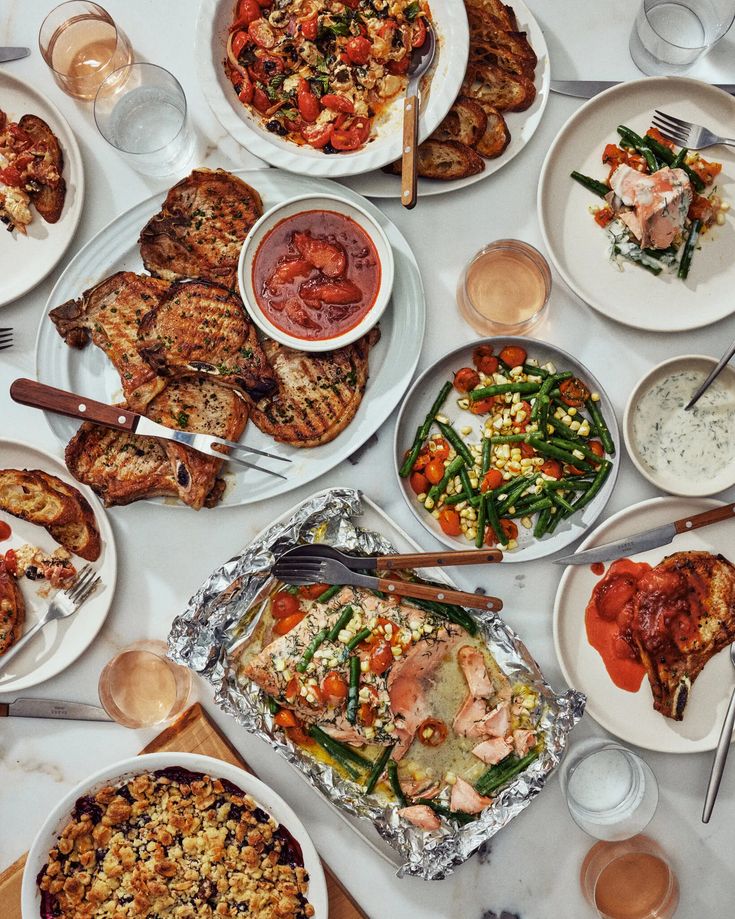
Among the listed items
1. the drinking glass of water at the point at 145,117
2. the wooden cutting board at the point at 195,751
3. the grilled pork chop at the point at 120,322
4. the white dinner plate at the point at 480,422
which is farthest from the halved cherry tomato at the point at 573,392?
the wooden cutting board at the point at 195,751

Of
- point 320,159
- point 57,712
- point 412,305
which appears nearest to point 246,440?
point 412,305

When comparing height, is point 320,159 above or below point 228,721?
above

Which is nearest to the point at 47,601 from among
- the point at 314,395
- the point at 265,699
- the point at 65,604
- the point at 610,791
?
the point at 65,604

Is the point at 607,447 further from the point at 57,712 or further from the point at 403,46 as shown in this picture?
the point at 57,712

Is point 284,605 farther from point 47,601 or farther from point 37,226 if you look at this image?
point 37,226

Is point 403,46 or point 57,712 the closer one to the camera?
point 403,46

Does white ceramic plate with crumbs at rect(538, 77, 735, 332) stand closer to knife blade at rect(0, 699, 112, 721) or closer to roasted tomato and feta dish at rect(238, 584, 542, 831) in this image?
roasted tomato and feta dish at rect(238, 584, 542, 831)

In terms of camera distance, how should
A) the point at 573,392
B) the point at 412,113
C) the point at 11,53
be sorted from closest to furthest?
1. the point at 412,113
2. the point at 573,392
3. the point at 11,53
